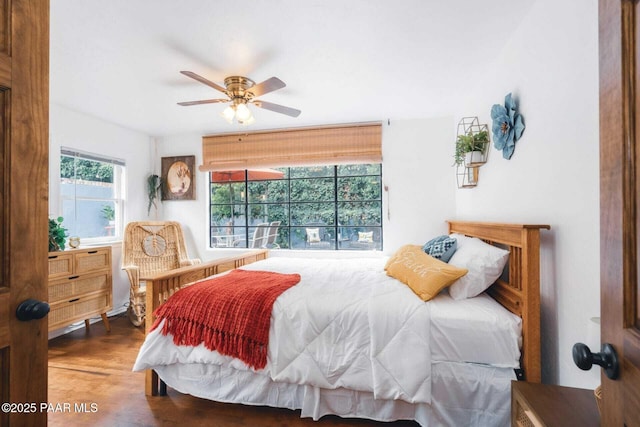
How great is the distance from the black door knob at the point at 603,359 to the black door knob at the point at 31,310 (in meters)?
1.28

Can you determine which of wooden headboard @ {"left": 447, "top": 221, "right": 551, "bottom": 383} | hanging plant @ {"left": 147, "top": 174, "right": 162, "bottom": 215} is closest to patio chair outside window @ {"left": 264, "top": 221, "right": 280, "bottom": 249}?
hanging plant @ {"left": 147, "top": 174, "right": 162, "bottom": 215}

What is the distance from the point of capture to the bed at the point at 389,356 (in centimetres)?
150

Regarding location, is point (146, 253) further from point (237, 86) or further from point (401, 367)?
point (401, 367)

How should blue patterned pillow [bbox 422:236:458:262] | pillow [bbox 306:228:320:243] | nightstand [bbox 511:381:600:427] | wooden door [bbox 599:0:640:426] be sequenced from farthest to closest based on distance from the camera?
pillow [bbox 306:228:320:243]
blue patterned pillow [bbox 422:236:458:262]
nightstand [bbox 511:381:600:427]
wooden door [bbox 599:0:640:426]

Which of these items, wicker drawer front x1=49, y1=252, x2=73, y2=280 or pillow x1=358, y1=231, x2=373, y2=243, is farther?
pillow x1=358, y1=231, x2=373, y2=243

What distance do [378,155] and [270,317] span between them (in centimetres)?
253

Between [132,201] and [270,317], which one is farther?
[132,201]

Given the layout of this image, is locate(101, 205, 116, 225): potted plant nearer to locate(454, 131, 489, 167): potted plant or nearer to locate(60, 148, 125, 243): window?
locate(60, 148, 125, 243): window

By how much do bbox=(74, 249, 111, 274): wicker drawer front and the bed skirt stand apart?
1.69 m

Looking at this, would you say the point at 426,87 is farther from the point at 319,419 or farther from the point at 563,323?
the point at 319,419

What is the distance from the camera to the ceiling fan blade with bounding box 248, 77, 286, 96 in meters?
2.02

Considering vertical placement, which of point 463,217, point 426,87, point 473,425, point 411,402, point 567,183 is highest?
point 426,87

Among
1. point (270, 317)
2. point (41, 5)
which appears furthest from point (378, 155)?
point (41, 5)

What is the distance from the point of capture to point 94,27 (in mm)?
1830
